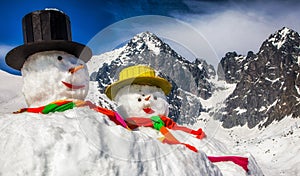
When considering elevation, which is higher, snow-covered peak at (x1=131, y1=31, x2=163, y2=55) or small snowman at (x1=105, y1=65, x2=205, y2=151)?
snow-covered peak at (x1=131, y1=31, x2=163, y2=55)

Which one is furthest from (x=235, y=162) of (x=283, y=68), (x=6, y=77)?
(x=283, y=68)

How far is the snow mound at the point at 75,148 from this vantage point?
12.8ft

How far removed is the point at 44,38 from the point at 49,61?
0.33 m

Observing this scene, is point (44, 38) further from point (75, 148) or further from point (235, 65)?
point (235, 65)

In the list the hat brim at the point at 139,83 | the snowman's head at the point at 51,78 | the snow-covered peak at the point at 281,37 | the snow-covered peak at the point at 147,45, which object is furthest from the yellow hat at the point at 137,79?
the snow-covered peak at the point at 281,37

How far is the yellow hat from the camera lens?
21.2 ft

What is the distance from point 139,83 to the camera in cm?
698

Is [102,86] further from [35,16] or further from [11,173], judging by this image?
[11,173]

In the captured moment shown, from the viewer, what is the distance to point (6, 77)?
27.5 meters

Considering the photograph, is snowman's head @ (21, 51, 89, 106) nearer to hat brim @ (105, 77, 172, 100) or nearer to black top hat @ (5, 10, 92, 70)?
black top hat @ (5, 10, 92, 70)

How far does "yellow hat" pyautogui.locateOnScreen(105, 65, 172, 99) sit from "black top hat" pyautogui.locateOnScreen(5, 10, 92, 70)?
876 millimetres

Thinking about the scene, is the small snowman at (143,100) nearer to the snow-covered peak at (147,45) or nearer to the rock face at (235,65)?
the snow-covered peak at (147,45)

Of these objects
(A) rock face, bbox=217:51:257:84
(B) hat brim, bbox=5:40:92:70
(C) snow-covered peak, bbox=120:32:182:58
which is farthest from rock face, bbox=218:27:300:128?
(B) hat brim, bbox=5:40:92:70

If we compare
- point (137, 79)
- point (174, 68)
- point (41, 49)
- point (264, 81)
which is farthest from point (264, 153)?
point (264, 81)
